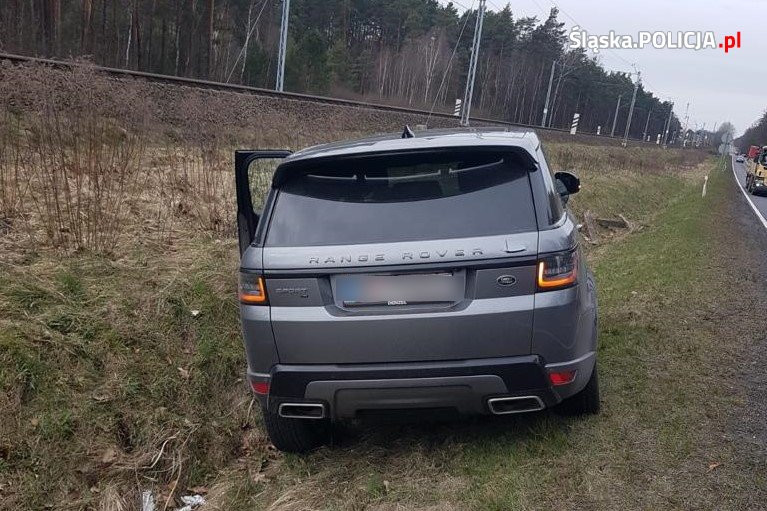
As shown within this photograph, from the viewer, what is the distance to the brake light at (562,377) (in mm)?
3191

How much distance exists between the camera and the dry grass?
3549 millimetres

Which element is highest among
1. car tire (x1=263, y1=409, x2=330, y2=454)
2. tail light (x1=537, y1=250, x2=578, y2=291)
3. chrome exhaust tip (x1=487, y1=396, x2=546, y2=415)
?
tail light (x1=537, y1=250, x2=578, y2=291)

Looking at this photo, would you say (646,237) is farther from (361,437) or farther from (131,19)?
(131,19)

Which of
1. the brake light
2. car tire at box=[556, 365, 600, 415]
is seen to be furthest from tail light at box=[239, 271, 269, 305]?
car tire at box=[556, 365, 600, 415]

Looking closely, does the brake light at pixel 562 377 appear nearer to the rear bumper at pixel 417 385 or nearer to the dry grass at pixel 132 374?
the rear bumper at pixel 417 385

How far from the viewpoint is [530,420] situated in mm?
3926

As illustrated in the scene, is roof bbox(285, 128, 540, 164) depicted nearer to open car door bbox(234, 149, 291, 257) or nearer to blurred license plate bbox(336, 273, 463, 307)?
blurred license plate bbox(336, 273, 463, 307)

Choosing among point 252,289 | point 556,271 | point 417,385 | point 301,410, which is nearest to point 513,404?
point 417,385

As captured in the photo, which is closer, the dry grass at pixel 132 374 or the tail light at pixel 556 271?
the tail light at pixel 556 271

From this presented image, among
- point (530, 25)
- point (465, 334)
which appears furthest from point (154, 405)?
point (530, 25)

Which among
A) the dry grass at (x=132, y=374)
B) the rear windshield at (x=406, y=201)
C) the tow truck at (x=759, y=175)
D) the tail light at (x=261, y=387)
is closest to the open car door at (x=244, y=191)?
the dry grass at (x=132, y=374)

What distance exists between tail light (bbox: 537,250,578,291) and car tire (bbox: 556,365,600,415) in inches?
34.5

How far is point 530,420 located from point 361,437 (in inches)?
42.7

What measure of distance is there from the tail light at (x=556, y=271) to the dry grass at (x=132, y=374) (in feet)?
3.36
